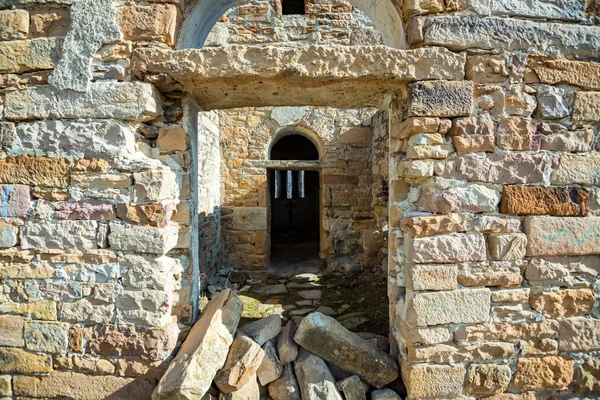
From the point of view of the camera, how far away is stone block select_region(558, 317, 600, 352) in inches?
85.2

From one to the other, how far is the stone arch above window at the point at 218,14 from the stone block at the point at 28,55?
800mm

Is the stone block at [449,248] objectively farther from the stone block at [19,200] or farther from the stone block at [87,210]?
the stone block at [19,200]

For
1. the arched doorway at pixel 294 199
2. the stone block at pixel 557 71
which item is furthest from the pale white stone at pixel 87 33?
the arched doorway at pixel 294 199

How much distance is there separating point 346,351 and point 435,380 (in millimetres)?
580

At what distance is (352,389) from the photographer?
219 cm

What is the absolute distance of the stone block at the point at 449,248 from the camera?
2107 mm

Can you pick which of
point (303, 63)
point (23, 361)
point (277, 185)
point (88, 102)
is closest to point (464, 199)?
point (303, 63)

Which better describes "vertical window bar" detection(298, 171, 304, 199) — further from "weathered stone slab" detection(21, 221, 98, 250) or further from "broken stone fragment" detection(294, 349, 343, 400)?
"weathered stone slab" detection(21, 221, 98, 250)

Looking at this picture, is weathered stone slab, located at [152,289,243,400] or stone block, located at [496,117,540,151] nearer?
weathered stone slab, located at [152,289,243,400]

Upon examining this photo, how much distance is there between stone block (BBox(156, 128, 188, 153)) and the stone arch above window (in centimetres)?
59

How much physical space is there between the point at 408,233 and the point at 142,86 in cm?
198

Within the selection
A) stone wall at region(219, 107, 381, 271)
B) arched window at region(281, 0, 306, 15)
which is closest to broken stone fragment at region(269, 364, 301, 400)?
stone wall at region(219, 107, 381, 271)

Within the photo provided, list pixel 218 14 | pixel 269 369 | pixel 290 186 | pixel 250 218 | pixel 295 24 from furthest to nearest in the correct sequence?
pixel 290 186, pixel 250 218, pixel 295 24, pixel 218 14, pixel 269 369

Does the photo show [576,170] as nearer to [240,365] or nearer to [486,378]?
[486,378]
